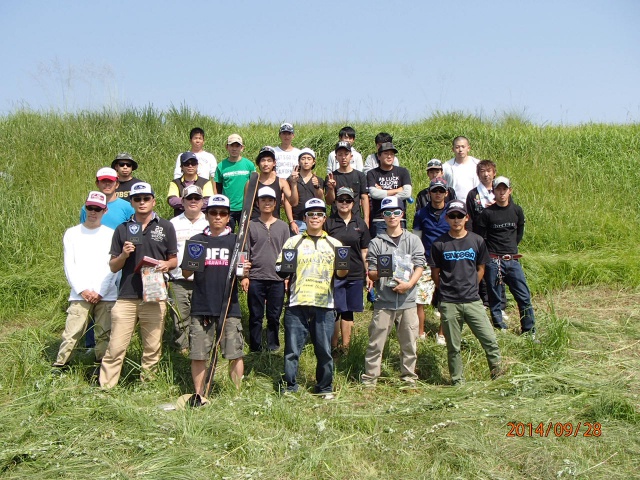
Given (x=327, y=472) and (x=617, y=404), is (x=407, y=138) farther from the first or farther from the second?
(x=327, y=472)

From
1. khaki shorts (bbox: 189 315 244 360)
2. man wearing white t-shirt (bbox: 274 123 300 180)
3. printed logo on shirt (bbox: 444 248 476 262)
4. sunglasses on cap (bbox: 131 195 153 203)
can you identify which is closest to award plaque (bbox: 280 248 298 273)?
khaki shorts (bbox: 189 315 244 360)

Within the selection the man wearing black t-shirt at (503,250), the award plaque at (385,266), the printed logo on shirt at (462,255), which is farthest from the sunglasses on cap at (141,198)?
the man wearing black t-shirt at (503,250)

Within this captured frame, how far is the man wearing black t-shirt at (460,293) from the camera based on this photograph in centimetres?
661

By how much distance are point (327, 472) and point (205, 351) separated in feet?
6.32

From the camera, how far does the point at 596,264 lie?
996cm

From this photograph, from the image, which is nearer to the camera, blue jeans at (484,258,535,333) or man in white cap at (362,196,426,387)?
man in white cap at (362,196,426,387)

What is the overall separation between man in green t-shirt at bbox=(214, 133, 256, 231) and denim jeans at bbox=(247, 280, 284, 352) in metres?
1.70

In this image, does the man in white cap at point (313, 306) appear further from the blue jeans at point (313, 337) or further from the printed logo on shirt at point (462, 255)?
the printed logo on shirt at point (462, 255)

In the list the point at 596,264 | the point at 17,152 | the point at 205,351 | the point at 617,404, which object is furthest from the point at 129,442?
the point at 17,152

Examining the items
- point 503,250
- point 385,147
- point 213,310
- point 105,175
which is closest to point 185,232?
point 105,175

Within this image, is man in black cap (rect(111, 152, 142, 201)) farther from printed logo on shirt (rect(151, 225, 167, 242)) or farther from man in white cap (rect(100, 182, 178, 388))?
printed logo on shirt (rect(151, 225, 167, 242))

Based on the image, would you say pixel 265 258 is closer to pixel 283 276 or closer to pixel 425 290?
pixel 283 276

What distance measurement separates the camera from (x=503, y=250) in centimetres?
782

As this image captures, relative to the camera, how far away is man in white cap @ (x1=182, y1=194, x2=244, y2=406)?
618 centimetres
